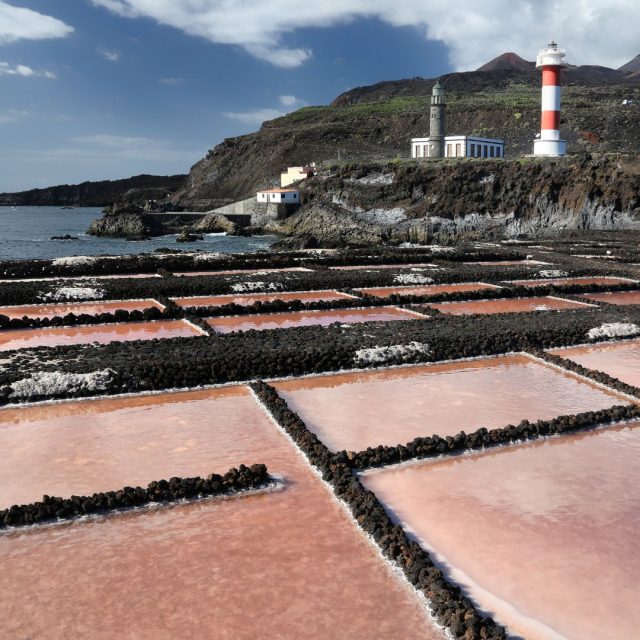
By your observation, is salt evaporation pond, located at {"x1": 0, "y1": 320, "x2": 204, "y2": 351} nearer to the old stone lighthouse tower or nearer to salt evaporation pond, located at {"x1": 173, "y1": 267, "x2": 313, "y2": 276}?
salt evaporation pond, located at {"x1": 173, "y1": 267, "x2": 313, "y2": 276}

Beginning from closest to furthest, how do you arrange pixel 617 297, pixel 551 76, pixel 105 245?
pixel 617 297 → pixel 551 76 → pixel 105 245

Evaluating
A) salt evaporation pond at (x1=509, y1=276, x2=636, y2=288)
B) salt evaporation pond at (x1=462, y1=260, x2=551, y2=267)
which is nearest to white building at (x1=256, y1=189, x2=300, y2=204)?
salt evaporation pond at (x1=462, y1=260, x2=551, y2=267)

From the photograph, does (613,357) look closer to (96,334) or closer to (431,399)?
(431,399)

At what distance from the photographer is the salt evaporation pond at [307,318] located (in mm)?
16578

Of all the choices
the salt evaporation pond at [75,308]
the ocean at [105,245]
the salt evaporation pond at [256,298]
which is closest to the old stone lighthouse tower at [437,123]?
the ocean at [105,245]

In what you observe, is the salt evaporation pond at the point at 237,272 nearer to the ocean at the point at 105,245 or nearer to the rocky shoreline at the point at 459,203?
the rocky shoreline at the point at 459,203

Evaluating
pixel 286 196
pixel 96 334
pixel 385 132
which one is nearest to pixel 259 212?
pixel 286 196

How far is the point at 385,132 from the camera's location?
114750 millimetres

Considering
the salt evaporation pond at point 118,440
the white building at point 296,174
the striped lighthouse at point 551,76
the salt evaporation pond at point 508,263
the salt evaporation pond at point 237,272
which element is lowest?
the salt evaporation pond at point 118,440

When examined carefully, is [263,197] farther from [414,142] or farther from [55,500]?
[55,500]

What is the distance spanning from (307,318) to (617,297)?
1063cm

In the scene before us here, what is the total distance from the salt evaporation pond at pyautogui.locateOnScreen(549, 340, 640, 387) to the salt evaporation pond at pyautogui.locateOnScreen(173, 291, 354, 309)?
25.6ft

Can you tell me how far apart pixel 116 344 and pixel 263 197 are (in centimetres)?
6821

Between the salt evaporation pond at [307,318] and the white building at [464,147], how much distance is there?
61755 mm
